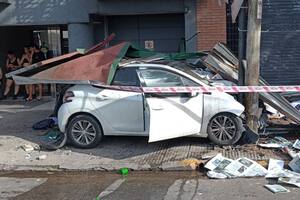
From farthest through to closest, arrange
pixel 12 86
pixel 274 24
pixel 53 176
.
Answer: pixel 12 86 → pixel 274 24 → pixel 53 176

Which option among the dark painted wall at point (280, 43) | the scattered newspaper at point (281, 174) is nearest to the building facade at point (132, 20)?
the dark painted wall at point (280, 43)

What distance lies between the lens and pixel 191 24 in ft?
49.2

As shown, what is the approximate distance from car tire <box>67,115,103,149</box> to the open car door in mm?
1162

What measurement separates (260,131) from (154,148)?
2.16m

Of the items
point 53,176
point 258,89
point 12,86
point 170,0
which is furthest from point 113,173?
point 12,86

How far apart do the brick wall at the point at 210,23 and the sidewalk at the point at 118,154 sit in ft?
18.1

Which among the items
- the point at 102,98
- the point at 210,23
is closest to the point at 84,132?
the point at 102,98

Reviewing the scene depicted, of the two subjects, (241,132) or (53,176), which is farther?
(241,132)

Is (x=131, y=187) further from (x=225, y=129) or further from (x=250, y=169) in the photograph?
(x=225, y=129)

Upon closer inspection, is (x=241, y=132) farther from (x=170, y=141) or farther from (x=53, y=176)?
(x=53, y=176)

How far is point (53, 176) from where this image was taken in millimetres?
8328

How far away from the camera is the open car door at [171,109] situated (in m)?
8.91

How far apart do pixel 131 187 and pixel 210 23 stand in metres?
8.54

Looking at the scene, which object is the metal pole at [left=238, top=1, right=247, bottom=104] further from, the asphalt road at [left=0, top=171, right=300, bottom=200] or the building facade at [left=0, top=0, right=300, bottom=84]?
the building facade at [left=0, top=0, right=300, bottom=84]
